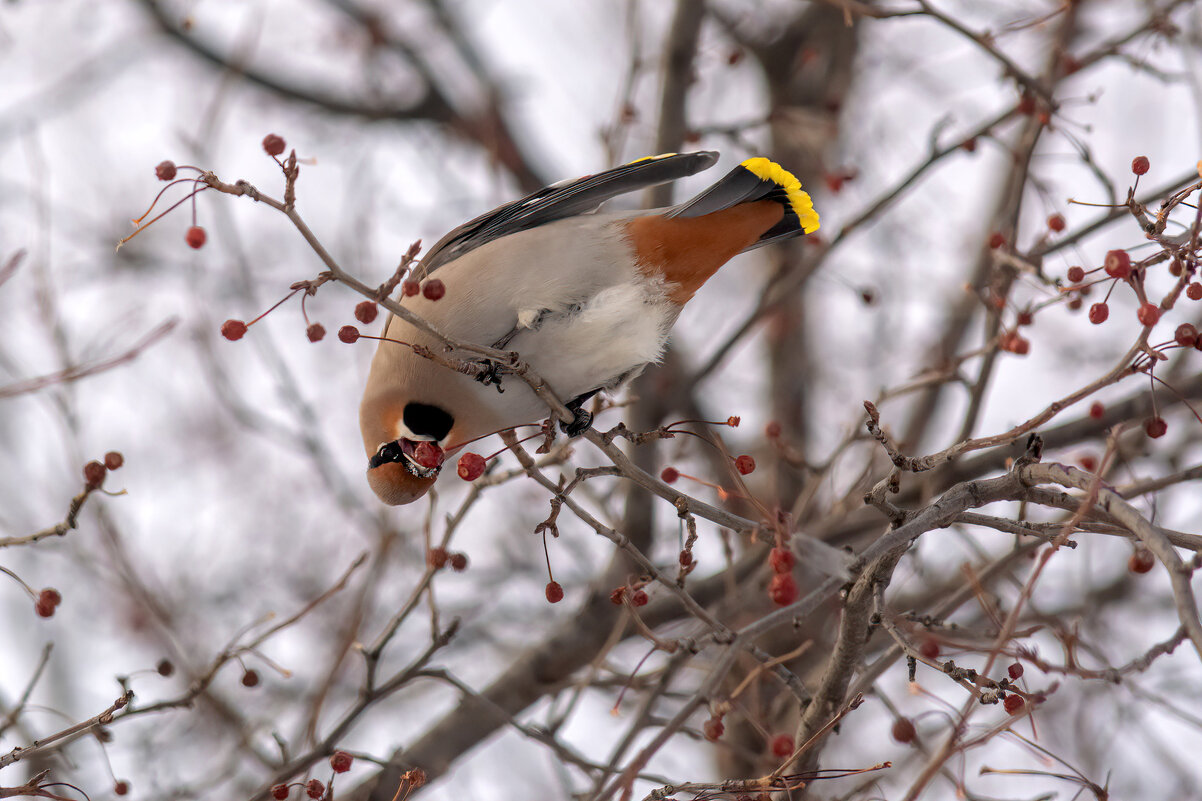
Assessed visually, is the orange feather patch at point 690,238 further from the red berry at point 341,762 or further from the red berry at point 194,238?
the red berry at point 341,762

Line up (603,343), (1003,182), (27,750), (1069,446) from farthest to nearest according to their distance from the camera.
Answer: (1003,182) < (1069,446) < (603,343) < (27,750)

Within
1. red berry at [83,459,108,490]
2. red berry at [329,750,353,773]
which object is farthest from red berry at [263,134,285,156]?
red berry at [329,750,353,773]

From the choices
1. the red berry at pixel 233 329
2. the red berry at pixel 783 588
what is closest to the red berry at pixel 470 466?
the red berry at pixel 233 329

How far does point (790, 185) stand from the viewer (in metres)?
3.70

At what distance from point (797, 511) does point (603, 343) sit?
2.80ft

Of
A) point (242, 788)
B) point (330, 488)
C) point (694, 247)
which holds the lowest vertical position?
point (242, 788)

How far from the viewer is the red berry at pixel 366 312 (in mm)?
2537

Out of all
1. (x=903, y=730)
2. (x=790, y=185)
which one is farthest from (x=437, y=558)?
(x=790, y=185)

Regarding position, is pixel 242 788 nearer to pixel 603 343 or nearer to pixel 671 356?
pixel 603 343

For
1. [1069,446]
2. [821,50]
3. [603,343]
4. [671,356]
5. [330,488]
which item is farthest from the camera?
[821,50]

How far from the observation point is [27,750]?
7.22 ft

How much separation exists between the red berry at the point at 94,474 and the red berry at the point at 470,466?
841 mm

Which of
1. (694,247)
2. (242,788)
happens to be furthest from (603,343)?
(242,788)

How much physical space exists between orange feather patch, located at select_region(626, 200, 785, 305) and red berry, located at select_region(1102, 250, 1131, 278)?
146cm
